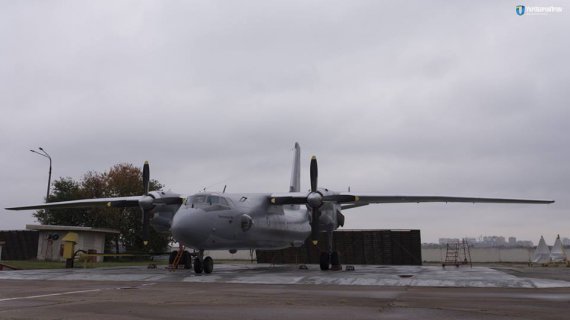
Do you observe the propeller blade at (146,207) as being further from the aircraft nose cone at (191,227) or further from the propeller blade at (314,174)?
the propeller blade at (314,174)

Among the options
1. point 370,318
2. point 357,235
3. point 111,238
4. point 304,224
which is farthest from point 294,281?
point 111,238

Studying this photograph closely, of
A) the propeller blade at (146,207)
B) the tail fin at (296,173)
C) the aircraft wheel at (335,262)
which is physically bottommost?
the aircraft wheel at (335,262)

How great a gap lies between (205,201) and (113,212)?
31191mm

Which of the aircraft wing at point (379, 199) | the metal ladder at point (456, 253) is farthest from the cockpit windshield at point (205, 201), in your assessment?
the metal ladder at point (456, 253)

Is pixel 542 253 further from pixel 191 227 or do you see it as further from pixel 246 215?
pixel 191 227

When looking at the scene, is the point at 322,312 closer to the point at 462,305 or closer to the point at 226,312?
the point at 226,312

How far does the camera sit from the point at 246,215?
22703 mm

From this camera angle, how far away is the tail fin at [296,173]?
33.7 m

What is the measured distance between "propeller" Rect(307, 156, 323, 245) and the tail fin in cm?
933

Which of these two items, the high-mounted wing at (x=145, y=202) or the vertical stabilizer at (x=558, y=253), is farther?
the vertical stabilizer at (x=558, y=253)

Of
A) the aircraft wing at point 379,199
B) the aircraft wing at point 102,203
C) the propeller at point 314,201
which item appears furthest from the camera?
the aircraft wing at point 102,203

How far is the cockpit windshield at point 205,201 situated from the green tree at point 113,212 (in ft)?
94.9

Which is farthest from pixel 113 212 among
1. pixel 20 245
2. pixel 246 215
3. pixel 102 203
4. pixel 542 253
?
pixel 542 253

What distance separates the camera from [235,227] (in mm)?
22109
